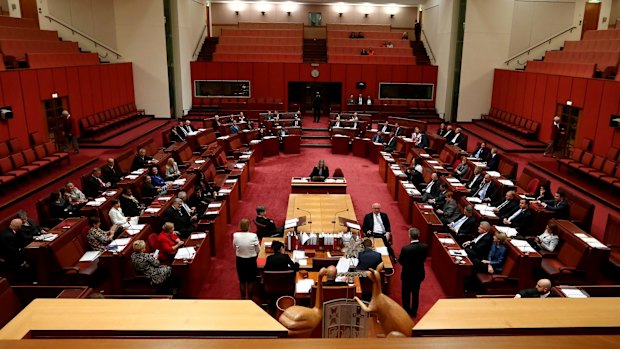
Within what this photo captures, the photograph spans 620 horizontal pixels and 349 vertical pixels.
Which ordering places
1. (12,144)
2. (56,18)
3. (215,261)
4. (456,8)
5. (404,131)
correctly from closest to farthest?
1. (215,261)
2. (12,144)
3. (404,131)
4. (56,18)
5. (456,8)

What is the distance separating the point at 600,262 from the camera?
759cm

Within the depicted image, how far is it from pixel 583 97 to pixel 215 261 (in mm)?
13339

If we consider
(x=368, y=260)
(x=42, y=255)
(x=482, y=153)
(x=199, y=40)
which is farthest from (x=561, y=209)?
(x=199, y=40)

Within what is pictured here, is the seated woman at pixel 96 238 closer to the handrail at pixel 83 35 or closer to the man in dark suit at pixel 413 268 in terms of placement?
the man in dark suit at pixel 413 268

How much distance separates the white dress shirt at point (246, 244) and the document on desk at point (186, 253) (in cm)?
93

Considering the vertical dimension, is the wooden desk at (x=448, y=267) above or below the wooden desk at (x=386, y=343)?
below

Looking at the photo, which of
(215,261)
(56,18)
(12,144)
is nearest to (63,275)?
(215,261)

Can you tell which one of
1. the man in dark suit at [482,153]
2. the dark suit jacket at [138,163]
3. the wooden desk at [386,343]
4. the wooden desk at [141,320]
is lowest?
the dark suit jacket at [138,163]

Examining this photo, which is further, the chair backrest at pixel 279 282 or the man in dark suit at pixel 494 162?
the man in dark suit at pixel 494 162

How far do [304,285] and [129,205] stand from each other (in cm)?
516

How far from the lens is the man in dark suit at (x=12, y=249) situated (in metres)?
7.76

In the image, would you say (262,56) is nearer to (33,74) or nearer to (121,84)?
(121,84)

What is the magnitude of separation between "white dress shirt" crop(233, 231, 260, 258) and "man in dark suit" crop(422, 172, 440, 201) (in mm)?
5307

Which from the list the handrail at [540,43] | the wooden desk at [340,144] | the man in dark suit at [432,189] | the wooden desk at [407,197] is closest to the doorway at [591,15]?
the handrail at [540,43]
